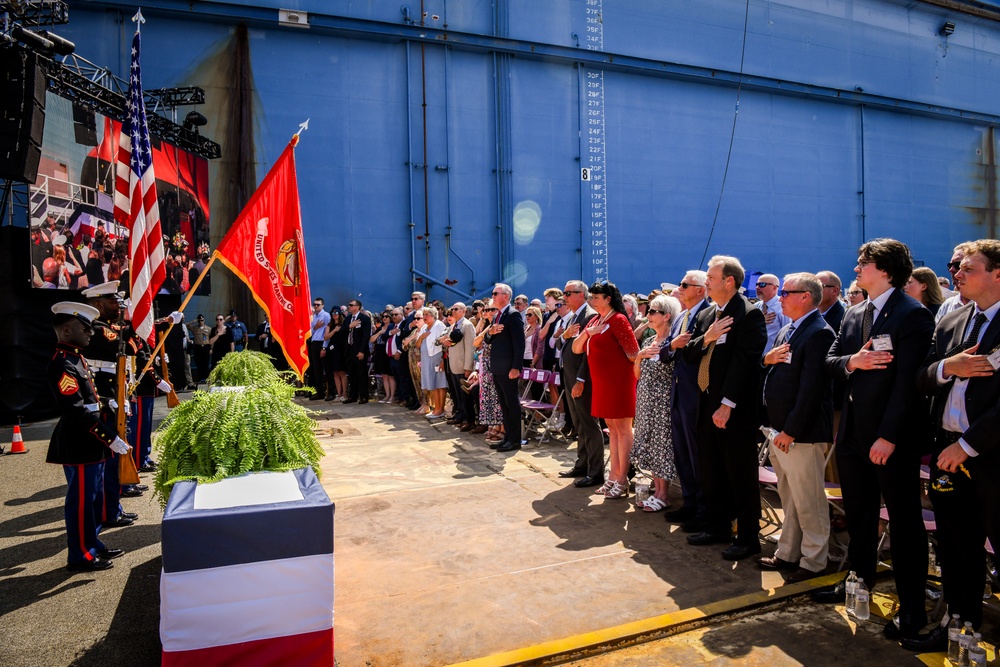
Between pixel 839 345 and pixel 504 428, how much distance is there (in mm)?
5267

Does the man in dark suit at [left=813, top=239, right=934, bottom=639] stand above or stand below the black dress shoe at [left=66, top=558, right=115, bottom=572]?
above

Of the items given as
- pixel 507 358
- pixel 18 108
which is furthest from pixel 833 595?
pixel 18 108

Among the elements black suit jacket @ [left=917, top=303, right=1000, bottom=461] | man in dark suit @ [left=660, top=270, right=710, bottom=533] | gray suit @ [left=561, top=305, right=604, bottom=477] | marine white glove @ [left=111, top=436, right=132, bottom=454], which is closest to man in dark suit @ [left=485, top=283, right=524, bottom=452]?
gray suit @ [left=561, top=305, right=604, bottom=477]

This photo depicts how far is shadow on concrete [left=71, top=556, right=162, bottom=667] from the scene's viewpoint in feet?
11.0

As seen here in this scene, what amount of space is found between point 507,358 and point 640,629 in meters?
4.88

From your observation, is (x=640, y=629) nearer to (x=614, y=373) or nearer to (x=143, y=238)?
(x=614, y=373)

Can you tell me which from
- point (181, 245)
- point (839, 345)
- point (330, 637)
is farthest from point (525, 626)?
point (181, 245)

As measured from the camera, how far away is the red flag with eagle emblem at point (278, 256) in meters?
7.04

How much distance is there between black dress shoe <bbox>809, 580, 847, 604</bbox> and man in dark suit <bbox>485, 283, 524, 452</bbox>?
465 centimetres

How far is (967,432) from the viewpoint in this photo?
2.98 m

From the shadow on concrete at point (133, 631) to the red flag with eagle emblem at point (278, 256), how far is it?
301 centimetres

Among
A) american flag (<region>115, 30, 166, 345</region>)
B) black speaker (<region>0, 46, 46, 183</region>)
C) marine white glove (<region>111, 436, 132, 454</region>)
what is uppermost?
black speaker (<region>0, 46, 46, 183</region>)

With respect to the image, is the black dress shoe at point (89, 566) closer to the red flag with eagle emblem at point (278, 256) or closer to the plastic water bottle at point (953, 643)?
the red flag with eagle emblem at point (278, 256)

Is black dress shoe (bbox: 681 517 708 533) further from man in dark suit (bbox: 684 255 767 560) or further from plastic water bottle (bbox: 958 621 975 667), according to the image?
plastic water bottle (bbox: 958 621 975 667)
